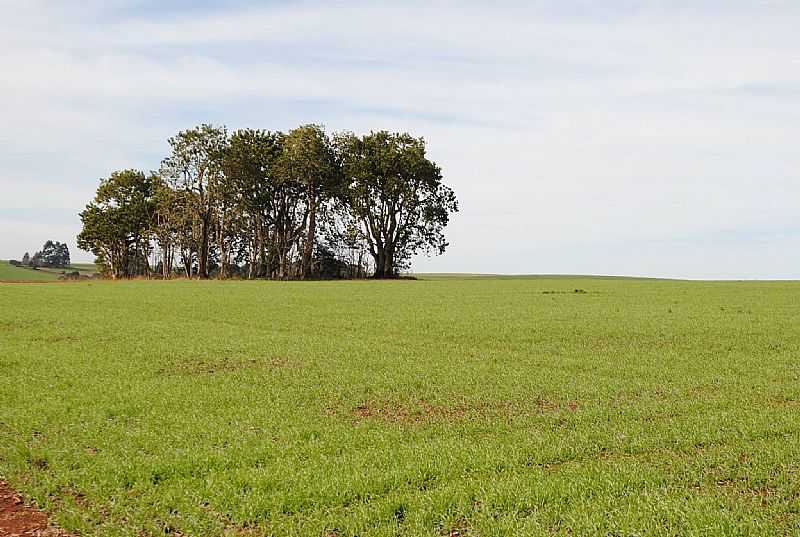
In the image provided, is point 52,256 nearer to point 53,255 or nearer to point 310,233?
point 53,255

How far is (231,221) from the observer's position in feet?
247

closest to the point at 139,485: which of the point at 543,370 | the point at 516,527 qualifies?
the point at 516,527

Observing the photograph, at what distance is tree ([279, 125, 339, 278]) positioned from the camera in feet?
Answer: 229

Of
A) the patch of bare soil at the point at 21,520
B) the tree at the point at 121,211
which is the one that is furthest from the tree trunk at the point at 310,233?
the patch of bare soil at the point at 21,520

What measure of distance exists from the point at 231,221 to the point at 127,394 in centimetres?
6460

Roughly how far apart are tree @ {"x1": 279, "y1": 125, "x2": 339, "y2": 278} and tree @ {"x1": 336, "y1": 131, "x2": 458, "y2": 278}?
204cm

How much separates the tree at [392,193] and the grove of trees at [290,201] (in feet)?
0.35

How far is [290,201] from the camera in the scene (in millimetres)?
75188

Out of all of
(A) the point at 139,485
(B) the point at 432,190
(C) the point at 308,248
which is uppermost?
(B) the point at 432,190

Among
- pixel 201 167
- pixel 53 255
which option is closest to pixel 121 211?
pixel 201 167

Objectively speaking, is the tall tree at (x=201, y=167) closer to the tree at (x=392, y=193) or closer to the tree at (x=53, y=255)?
the tree at (x=392, y=193)

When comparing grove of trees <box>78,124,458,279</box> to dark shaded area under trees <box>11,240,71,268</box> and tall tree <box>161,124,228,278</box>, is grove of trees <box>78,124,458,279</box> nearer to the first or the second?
tall tree <box>161,124,228,278</box>

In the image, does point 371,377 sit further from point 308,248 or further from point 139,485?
point 308,248

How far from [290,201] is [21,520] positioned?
6931cm
